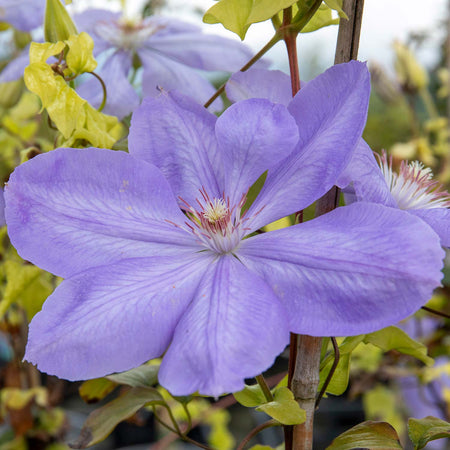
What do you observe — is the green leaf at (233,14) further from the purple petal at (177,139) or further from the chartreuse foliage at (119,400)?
the chartreuse foliage at (119,400)

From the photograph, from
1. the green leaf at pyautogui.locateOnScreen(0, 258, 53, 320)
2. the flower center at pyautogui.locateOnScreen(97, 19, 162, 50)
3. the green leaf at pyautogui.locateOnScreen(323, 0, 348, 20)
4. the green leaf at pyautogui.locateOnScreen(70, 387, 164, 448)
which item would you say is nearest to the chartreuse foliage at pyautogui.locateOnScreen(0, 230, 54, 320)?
the green leaf at pyautogui.locateOnScreen(0, 258, 53, 320)

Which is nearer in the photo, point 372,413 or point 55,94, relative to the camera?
point 55,94

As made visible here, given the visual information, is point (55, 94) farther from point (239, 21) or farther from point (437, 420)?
point (437, 420)

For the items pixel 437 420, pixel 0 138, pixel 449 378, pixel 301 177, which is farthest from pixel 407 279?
pixel 449 378

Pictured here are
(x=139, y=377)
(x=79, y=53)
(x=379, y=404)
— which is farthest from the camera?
(x=379, y=404)

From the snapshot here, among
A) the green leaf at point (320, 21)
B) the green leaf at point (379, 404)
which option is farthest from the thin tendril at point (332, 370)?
the green leaf at point (379, 404)

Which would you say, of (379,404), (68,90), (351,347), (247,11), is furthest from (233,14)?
(379,404)

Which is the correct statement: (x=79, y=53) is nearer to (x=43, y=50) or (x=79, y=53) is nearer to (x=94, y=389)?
(x=43, y=50)
